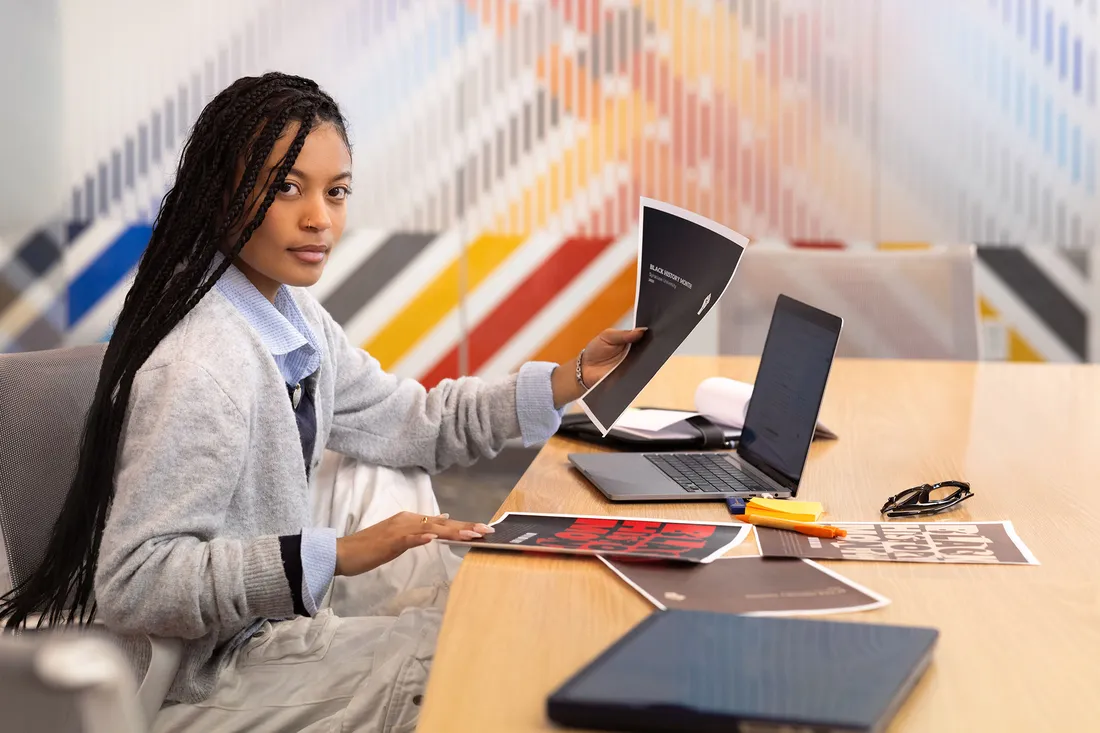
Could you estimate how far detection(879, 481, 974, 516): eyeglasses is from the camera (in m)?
1.33

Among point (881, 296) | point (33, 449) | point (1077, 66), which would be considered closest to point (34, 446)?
point (33, 449)

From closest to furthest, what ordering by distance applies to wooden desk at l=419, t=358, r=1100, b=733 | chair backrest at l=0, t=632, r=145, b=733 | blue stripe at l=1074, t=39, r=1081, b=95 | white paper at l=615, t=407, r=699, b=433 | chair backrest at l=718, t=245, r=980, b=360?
chair backrest at l=0, t=632, r=145, b=733
wooden desk at l=419, t=358, r=1100, b=733
white paper at l=615, t=407, r=699, b=433
chair backrest at l=718, t=245, r=980, b=360
blue stripe at l=1074, t=39, r=1081, b=95

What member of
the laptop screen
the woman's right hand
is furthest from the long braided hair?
the laptop screen

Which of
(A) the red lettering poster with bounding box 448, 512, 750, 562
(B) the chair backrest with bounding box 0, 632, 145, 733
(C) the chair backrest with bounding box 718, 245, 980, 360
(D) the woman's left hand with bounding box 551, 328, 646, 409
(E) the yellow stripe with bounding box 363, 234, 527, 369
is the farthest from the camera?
(E) the yellow stripe with bounding box 363, 234, 527, 369

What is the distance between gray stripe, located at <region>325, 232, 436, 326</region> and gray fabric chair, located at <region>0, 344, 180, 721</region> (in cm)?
248

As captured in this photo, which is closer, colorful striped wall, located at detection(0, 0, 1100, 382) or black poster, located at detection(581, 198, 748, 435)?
black poster, located at detection(581, 198, 748, 435)

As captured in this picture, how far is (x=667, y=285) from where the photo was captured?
4.80ft

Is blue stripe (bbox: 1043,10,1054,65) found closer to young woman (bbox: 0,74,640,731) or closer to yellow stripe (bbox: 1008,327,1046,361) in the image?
yellow stripe (bbox: 1008,327,1046,361)

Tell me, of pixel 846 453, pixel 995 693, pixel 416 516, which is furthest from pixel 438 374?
pixel 995 693

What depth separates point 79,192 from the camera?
3795 mm

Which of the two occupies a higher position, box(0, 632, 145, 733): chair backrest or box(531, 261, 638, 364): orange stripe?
box(0, 632, 145, 733): chair backrest

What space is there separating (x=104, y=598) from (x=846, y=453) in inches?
39.4

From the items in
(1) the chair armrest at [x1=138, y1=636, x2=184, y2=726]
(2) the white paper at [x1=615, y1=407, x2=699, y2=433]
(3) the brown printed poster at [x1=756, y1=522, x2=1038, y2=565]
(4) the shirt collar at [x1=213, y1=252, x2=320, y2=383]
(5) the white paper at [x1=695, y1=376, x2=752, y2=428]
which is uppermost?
(4) the shirt collar at [x1=213, y1=252, x2=320, y2=383]

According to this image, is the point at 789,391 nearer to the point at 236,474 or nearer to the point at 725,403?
the point at 725,403
